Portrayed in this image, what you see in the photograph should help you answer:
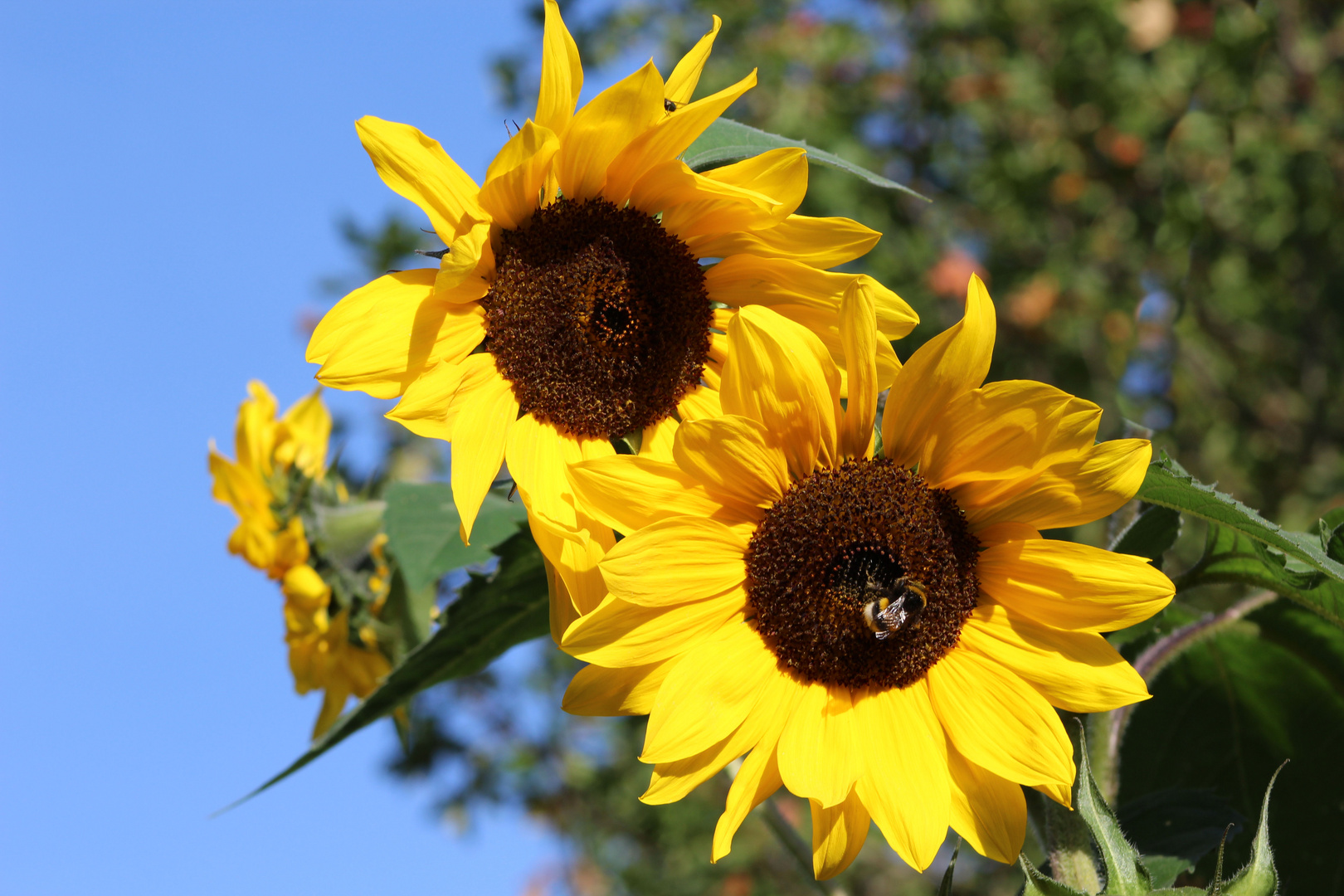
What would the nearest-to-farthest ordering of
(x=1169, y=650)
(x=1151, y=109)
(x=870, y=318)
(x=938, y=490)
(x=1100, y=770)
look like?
(x=870, y=318) → (x=938, y=490) → (x=1100, y=770) → (x=1169, y=650) → (x=1151, y=109)

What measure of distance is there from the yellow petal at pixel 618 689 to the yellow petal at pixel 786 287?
0.33 metres

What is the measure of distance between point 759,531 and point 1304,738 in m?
0.76

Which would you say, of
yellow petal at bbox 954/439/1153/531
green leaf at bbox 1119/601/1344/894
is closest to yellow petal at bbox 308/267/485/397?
yellow petal at bbox 954/439/1153/531

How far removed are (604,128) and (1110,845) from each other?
0.72m

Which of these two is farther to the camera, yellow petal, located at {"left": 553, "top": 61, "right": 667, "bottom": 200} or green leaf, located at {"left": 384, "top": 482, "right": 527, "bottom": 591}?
green leaf, located at {"left": 384, "top": 482, "right": 527, "bottom": 591}

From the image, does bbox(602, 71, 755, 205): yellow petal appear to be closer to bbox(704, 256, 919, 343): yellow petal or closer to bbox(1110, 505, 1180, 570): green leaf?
bbox(704, 256, 919, 343): yellow petal

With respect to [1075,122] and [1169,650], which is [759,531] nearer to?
[1169,650]

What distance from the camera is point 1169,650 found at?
48.4 inches

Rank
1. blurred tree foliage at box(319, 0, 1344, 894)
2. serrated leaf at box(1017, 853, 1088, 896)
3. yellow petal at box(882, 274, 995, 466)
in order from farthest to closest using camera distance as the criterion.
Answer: blurred tree foliage at box(319, 0, 1344, 894)
yellow petal at box(882, 274, 995, 466)
serrated leaf at box(1017, 853, 1088, 896)

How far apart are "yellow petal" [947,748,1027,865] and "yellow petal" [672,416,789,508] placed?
29 centimetres

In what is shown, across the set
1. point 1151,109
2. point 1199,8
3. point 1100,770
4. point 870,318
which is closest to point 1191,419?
point 1151,109

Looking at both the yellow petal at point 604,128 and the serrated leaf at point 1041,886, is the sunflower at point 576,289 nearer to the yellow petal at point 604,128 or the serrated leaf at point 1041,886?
the yellow petal at point 604,128

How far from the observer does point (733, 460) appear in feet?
3.19

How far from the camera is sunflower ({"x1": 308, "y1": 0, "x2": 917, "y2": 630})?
961 mm
